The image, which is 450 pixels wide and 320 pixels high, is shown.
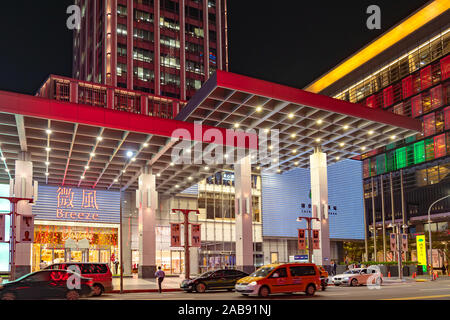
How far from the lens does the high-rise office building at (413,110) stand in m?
85.1

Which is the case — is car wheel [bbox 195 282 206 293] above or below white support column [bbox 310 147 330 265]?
below

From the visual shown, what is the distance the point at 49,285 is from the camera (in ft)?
74.6

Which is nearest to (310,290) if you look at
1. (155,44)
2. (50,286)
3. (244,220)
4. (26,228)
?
(50,286)

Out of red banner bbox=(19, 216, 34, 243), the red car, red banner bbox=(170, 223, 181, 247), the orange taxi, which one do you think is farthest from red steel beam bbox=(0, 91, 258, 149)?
the orange taxi

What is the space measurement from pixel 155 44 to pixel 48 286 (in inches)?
2875

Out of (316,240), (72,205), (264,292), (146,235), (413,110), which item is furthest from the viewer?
(413,110)

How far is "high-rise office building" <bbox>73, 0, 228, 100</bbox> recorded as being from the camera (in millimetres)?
86312

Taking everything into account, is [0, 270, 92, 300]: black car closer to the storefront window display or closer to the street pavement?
the street pavement

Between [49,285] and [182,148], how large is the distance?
1711 centimetres

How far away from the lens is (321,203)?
41688 mm

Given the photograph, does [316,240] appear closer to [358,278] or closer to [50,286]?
[358,278]

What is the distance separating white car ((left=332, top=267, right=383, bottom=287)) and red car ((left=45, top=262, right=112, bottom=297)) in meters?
16.8

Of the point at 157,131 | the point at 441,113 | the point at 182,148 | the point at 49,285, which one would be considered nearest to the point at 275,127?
the point at 182,148

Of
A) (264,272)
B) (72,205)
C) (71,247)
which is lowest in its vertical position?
(264,272)
